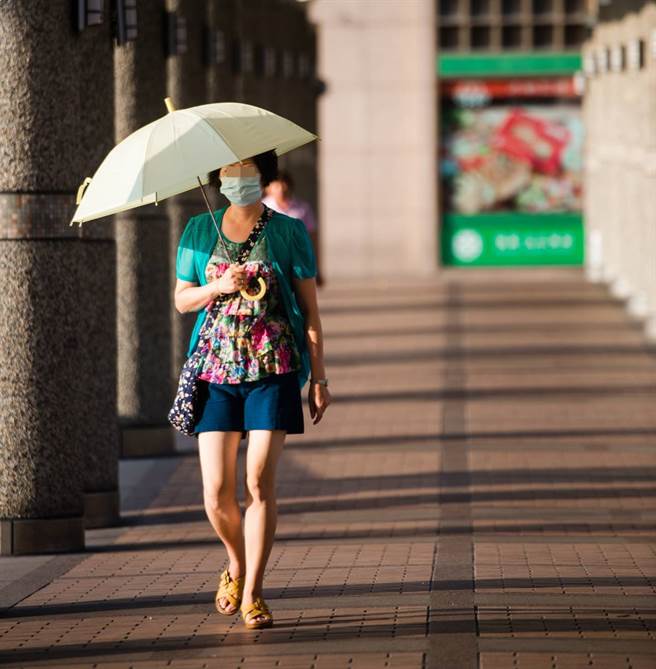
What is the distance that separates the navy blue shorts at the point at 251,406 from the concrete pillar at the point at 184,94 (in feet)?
21.5

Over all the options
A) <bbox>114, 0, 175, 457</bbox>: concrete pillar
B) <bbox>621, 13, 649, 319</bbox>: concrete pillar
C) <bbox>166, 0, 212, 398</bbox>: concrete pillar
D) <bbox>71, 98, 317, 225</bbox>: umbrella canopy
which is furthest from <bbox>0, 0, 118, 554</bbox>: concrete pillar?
<bbox>621, 13, 649, 319</bbox>: concrete pillar

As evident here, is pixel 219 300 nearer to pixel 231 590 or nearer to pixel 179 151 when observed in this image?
pixel 179 151

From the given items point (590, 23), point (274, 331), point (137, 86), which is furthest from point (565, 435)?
point (590, 23)

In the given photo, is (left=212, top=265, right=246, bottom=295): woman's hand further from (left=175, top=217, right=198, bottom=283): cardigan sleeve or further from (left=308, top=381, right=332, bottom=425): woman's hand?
(left=308, top=381, right=332, bottom=425): woman's hand

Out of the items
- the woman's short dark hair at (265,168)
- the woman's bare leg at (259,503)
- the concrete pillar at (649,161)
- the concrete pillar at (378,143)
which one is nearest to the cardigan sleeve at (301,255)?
the woman's short dark hair at (265,168)

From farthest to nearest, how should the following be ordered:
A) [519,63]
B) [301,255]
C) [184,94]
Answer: [519,63] → [184,94] → [301,255]

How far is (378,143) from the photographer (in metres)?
37.1

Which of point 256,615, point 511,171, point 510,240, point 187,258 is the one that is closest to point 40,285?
point 187,258

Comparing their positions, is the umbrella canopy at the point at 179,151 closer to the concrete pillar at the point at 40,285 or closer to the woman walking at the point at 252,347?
the woman walking at the point at 252,347

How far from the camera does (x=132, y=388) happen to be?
13391 mm

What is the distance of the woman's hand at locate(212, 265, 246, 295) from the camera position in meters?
7.18

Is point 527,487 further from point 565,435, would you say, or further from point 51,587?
point 51,587

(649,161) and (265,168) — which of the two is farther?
(649,161)

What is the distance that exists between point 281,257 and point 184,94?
714 centimetres
